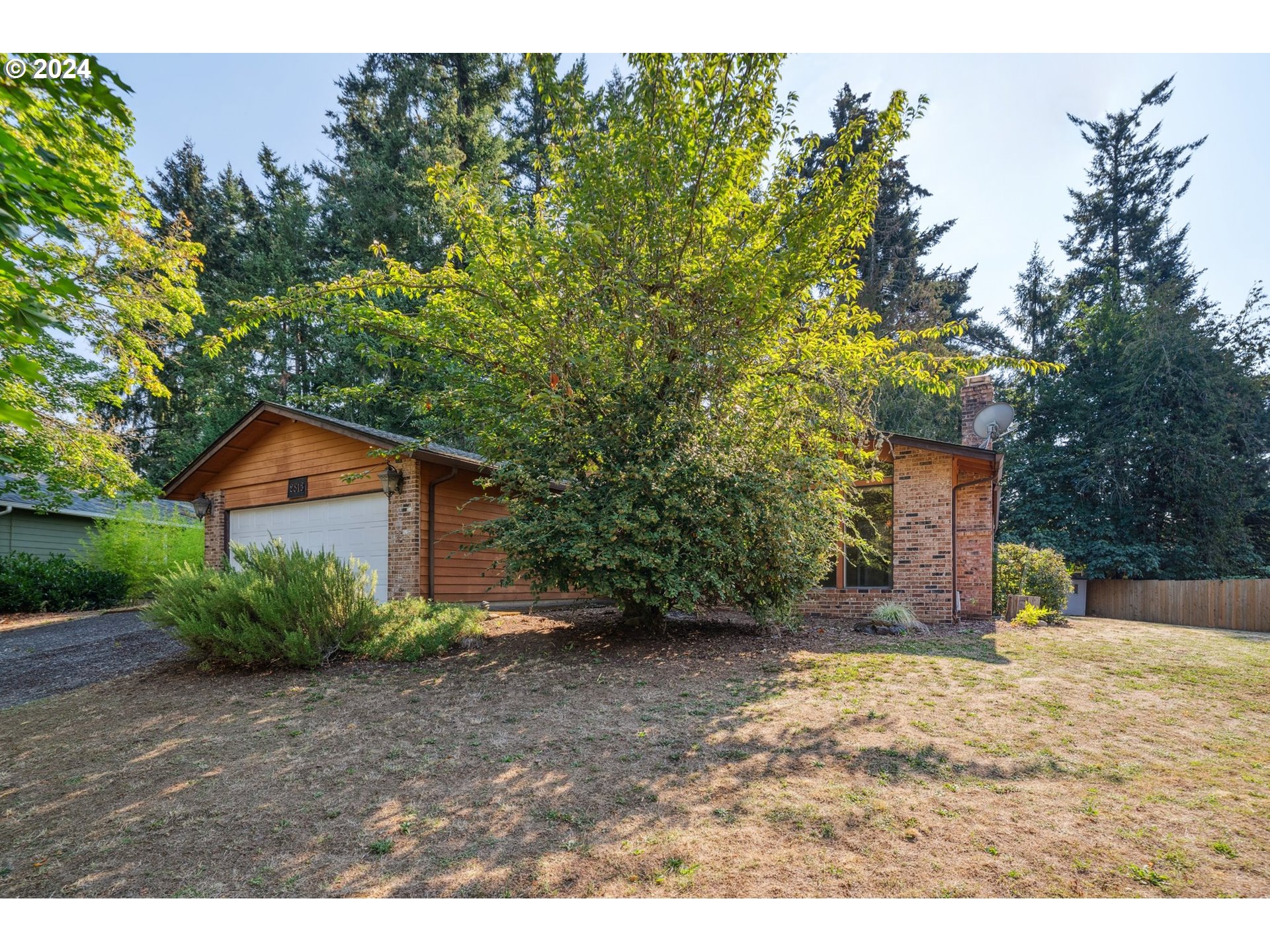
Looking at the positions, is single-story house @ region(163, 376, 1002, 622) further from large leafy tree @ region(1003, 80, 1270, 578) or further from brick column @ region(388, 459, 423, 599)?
large leafy tree @ region(1003, 80, 1270, 578)

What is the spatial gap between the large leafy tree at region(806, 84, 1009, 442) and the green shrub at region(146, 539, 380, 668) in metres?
18.4

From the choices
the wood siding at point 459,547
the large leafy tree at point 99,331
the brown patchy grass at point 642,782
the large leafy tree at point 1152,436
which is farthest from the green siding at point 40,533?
the large leafy tree at point 1152,436

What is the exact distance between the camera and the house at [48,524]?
47.2ft

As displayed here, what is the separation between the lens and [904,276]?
73.2ft

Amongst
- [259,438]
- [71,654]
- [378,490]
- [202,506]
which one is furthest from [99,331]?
[71,654]

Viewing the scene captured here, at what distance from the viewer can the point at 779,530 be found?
21.5 feet

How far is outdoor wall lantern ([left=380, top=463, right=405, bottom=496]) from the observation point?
390 inches

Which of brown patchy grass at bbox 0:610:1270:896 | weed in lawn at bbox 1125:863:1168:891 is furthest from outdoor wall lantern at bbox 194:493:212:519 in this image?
weed in lawn at bbox 1125:863:1168:891

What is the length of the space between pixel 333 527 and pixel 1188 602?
1866cm

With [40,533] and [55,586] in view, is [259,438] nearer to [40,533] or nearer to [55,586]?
[55,586]

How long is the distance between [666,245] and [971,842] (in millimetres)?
6123

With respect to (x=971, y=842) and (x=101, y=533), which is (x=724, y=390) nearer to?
(x=971, y=842)

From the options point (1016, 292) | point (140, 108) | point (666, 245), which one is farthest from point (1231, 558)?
point (140, 108)

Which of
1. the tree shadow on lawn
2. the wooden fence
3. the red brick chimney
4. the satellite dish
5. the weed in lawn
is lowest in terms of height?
the wooden fence
